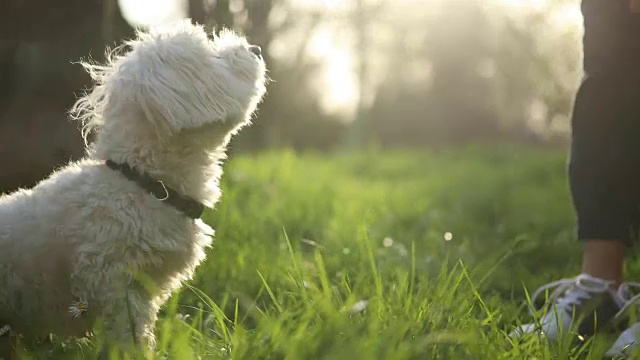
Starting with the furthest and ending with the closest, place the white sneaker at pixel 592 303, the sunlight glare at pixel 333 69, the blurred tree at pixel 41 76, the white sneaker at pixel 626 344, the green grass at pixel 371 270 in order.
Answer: the sunlight glare at pixel 333 69 → the blurred tree at pixel 41 76 → the white sneaker at pixel 592 303 → the white sneaker at pixel 626 344 → the green grass at pixel 371 270

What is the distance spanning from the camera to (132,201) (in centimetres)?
278

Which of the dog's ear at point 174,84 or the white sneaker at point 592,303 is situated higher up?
the dog's ear at point 174,84

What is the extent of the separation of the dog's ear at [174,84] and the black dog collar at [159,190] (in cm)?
22

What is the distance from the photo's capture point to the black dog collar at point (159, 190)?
2.86 m

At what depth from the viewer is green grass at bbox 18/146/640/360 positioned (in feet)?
7.54

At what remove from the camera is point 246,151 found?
38.0 ft

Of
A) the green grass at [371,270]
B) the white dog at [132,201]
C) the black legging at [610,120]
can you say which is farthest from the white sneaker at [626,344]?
the white dog at [132,201]

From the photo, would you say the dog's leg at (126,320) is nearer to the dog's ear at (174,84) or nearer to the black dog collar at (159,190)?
the black dog collar at (159,190)

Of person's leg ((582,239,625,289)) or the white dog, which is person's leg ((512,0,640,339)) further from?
the white dog

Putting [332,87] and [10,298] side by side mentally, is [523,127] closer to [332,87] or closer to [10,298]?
[332,87]

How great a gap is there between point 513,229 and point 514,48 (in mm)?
20817

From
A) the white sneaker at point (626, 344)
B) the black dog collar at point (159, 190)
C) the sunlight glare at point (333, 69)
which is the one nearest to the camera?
the white sneaker at point (626, 344)

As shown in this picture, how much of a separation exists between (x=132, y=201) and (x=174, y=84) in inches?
19.5

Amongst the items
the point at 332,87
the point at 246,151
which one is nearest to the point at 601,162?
the point at 246,151
